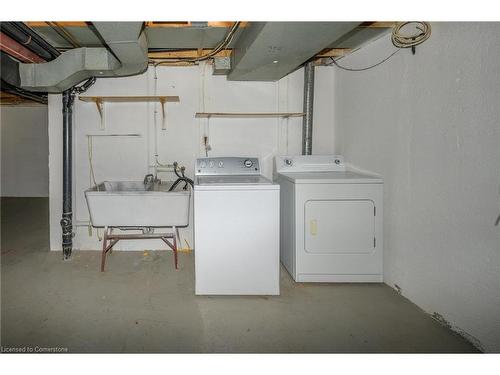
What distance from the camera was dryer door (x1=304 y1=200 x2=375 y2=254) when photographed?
2508mm

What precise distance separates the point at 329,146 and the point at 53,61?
107 inches

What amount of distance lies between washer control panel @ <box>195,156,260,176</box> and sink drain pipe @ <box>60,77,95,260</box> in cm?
128

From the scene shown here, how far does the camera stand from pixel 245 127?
11.3ft

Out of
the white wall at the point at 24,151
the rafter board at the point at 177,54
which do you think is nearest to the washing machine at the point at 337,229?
the rafter board at the point at 177,54

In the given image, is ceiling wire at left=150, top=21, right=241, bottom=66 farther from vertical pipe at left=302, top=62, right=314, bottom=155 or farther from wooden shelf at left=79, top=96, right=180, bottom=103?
vertical pipe at left=302, top=62, right=314, bottom=155

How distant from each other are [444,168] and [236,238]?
137 centimetres

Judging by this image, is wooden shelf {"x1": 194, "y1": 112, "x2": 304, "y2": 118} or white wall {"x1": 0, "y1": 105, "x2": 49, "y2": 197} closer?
wooden shelf {"x1": 194, "y1": 112, "x2": 304, "y2": 118}

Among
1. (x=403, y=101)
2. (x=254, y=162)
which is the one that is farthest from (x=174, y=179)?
(x=403, y=101)

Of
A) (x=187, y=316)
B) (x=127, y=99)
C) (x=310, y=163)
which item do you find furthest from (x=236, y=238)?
(x=127, y=99)

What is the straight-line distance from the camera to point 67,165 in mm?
3146

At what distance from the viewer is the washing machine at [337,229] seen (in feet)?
8.21

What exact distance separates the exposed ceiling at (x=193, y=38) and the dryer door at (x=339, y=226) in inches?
46.8

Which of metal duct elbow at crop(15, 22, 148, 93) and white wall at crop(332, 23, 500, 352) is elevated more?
metal duct elbow at crop(15, 22, 148, 93)

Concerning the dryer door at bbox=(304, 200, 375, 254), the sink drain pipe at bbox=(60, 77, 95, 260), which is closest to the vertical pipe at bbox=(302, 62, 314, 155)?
the dryer door at bbox=(304, 200, 375, 254)
